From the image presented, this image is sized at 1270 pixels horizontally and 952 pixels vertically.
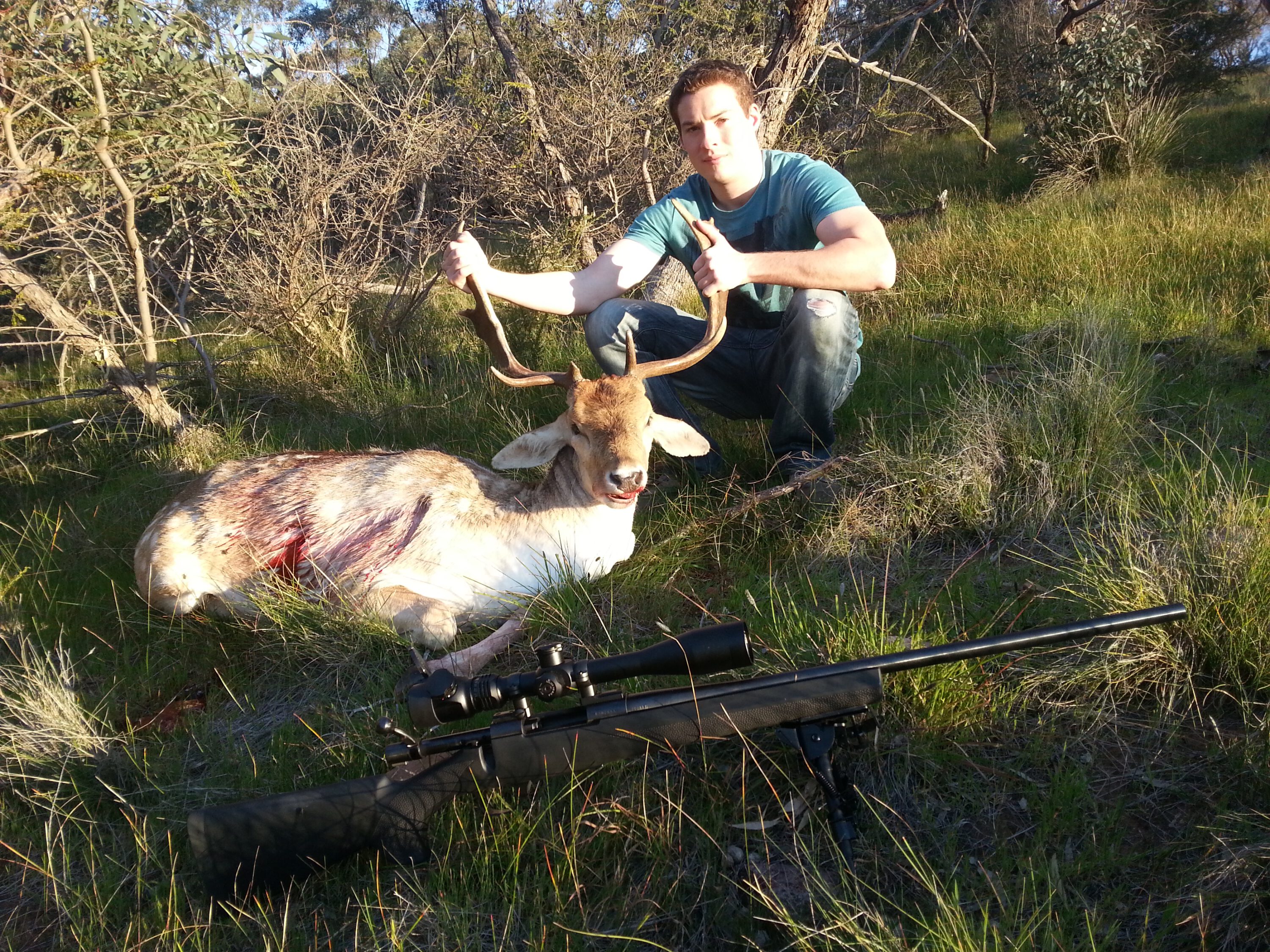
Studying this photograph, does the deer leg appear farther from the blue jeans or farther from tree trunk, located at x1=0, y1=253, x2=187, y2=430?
tree trunk, located at x1=0, y1=253, x2=187, y2=430

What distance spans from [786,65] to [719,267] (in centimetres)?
437

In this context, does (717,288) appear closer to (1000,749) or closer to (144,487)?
(1000,749)

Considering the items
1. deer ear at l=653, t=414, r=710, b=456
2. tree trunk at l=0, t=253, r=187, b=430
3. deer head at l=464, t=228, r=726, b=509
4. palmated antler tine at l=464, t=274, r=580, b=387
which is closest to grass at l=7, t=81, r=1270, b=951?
deer ear at l=653, t=414, r=710, b=456

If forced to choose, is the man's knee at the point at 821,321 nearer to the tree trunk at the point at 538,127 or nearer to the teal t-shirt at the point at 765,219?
the teal t-shirt at the point at 765,219

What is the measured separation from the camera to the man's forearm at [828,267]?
3.90m

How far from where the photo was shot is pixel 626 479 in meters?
3.79

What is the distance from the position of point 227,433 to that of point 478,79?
178 inches

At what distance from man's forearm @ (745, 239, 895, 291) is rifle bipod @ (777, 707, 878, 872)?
207cm

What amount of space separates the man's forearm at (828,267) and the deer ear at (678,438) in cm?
76

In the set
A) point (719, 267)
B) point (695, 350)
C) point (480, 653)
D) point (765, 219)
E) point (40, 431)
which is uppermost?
point (765, 219)

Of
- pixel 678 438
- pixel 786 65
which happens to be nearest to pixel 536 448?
pixel 678 438

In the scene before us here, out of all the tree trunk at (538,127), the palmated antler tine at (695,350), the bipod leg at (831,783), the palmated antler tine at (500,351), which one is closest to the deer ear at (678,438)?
the palmated antler tine at (695,350)

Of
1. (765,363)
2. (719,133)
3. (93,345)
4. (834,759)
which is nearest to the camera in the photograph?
(834,759)

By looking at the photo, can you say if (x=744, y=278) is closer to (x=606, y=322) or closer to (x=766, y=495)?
Result: (x=766, y=495)
